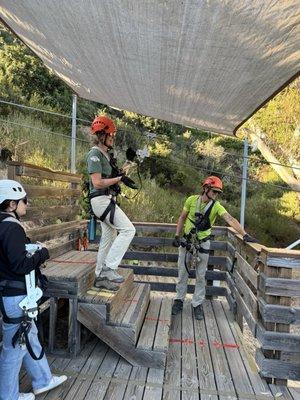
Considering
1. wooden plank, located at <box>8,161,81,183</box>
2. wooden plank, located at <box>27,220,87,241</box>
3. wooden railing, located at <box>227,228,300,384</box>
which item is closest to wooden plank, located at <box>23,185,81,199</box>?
wooden plank, located at <box>8,161,81,183</box>

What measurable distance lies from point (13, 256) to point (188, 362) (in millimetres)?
2266

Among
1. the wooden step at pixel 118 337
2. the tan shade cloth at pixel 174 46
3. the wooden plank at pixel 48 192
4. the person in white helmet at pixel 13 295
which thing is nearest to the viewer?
the tan shade cloth at pixel 174 46

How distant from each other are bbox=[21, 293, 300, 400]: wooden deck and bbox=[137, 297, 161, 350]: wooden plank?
0.23 metres

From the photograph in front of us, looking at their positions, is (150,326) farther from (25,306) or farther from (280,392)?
(25,306)

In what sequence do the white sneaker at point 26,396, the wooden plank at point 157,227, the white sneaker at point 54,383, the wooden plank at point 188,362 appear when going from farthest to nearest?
the wooden plank at point 157,227 < the wooden plank at point 188,362 < the white sneaker at point 54,383 < the white sneaker at point 26,396

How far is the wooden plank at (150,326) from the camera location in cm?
388

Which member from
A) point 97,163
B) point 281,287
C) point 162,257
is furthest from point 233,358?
point 97,163

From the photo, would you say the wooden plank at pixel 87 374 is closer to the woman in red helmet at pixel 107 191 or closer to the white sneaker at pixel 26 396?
the white sneaker at pixel 26 396

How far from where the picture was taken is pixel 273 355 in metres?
3.79

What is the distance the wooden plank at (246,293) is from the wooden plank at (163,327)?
3.04 ft

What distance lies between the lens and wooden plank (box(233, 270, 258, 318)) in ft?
13.5

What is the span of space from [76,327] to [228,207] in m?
10.7

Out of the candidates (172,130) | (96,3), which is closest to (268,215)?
(172,130)

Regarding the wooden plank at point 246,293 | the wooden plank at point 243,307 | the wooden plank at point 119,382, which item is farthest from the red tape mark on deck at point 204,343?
the wooden plank at point 119,382
